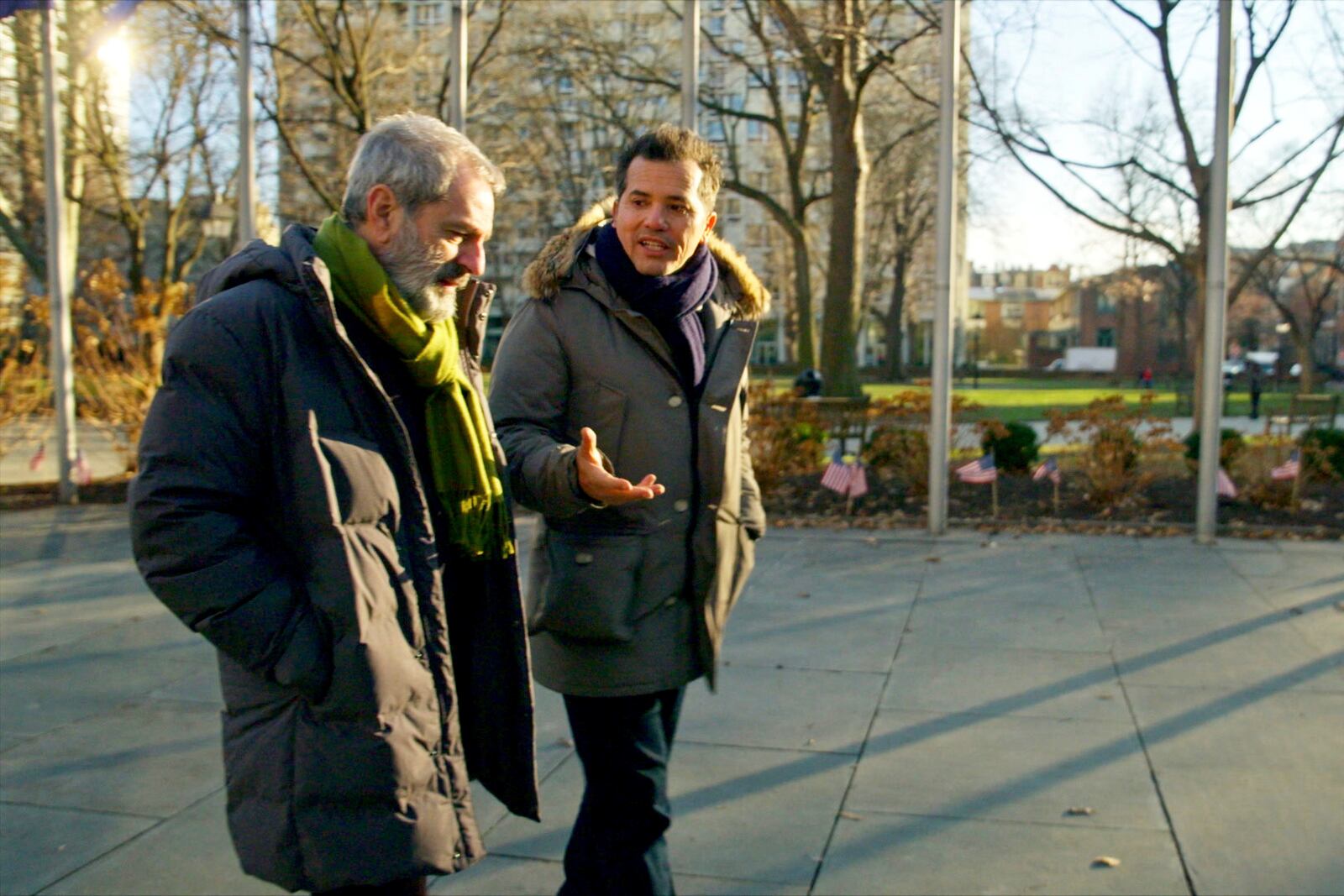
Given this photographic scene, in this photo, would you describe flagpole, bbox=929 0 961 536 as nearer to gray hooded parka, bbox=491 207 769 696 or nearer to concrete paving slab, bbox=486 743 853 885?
concrete paving slab, bbox=486 743 853 885

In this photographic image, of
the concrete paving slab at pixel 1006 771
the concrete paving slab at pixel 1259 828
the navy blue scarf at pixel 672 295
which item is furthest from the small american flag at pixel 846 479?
the navy blue scarf at pixel 672 295

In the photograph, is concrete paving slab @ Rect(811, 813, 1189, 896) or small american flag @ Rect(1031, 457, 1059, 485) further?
small american flag @ Rect(1031, 457, 1059, 485)

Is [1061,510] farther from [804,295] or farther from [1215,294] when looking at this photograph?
[804,295]

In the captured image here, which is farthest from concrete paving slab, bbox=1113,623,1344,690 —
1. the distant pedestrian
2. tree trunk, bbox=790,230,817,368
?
the distant pedestrian

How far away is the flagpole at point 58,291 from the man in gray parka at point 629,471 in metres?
9.97

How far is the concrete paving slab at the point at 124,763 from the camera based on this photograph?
13.7 feet

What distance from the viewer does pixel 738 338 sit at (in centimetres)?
298

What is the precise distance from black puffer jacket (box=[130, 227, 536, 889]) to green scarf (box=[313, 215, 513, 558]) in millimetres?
72

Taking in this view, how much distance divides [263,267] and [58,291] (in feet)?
34.7

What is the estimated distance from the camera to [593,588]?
2740mm

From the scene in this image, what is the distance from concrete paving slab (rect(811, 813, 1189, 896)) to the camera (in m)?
3.47

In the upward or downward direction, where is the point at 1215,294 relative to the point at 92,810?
upward

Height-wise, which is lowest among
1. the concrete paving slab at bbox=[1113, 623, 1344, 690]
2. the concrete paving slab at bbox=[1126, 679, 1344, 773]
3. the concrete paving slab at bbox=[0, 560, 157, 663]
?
the concrete paving slab at bbox=[0, 560, 157, 663]

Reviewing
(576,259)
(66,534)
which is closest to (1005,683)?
(576,259)
